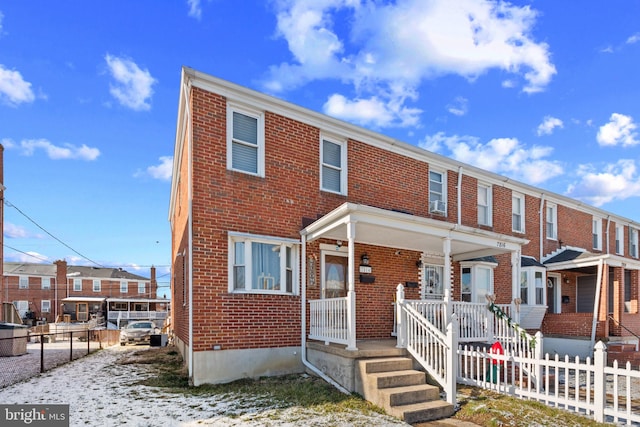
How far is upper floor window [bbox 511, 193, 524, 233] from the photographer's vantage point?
1594 centimetres

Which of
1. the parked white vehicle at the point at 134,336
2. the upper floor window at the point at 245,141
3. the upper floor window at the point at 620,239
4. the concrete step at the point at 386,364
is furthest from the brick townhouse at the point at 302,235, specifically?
the parked white vehicle at the point at 134,336

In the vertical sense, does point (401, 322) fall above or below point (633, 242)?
below

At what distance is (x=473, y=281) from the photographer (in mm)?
13273

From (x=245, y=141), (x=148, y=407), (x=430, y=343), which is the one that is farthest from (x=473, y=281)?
(x=148, y=407)

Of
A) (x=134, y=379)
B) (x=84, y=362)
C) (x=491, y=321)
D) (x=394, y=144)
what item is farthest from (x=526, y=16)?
(x=84, y=362)

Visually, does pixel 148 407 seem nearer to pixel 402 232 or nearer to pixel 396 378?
pixel 396 378

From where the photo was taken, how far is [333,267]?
425 inches

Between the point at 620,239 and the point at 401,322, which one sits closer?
the point at 401,322

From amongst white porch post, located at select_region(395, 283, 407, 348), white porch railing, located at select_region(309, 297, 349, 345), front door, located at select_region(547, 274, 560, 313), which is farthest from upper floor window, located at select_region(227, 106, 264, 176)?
front door, located at select_region(547, 274, 560, 313)

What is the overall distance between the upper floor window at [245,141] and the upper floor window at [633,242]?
22.1m

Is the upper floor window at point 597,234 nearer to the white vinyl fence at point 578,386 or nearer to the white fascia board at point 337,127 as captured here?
the white fascia board at point 337,127

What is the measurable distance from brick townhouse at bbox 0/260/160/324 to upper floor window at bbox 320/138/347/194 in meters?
37.6

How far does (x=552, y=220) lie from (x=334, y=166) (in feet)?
38.2

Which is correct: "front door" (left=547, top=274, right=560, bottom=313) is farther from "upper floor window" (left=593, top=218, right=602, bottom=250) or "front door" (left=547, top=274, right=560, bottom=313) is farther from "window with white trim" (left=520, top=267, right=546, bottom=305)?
"upper floor window" (left=593, top=218, right=602, bottom=250)
